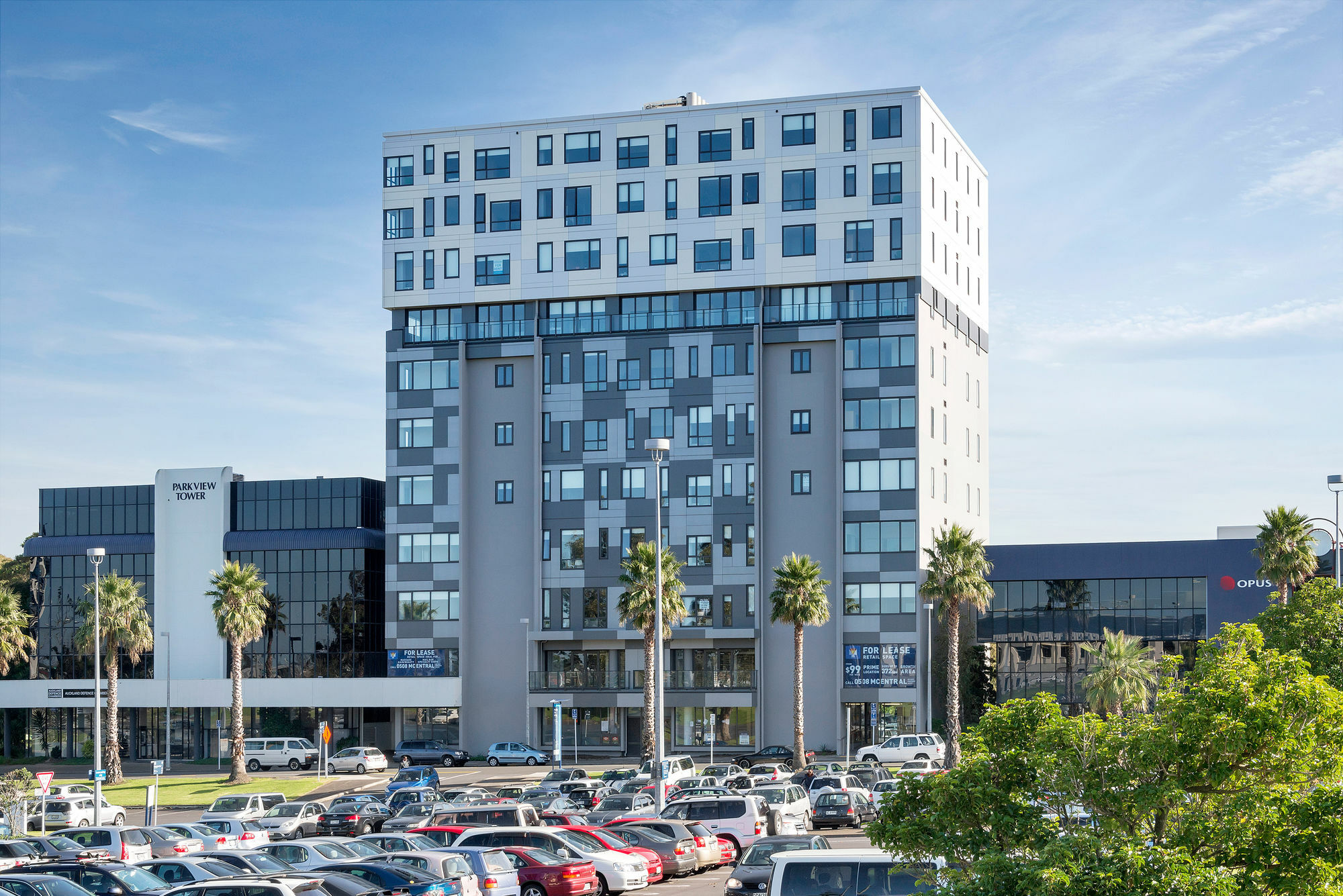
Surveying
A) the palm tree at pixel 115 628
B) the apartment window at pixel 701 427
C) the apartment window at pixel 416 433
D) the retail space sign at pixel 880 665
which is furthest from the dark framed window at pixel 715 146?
the palm tree at pixel 115 628

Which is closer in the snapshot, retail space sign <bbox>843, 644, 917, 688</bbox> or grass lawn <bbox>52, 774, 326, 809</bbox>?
grass lawn <bbox>52, 774, 326, 809</bbox>

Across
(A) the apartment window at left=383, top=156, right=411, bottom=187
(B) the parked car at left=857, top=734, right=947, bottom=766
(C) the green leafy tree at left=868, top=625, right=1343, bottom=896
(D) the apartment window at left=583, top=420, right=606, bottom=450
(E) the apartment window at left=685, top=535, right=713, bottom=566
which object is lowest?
(B) the parked car at left=857, top=734, right=947, bottom=766

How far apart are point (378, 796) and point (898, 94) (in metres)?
53.9

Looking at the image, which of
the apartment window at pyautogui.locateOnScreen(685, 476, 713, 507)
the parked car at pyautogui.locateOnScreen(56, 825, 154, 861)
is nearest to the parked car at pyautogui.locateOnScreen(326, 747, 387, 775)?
the apartment window at pyautogui.locateOnScreen(685, 476, 713, 507)

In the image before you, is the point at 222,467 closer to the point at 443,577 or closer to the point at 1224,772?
the point at 443,577

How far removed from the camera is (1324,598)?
34906mm

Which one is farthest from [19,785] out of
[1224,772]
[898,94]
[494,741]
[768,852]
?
[898,94]

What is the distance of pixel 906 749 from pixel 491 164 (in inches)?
1823

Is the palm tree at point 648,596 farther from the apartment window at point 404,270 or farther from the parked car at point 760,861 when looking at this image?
the parked car at point 760,861

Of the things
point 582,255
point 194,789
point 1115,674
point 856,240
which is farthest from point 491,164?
point 1115,674

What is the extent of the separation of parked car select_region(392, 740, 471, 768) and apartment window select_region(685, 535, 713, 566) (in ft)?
60.0

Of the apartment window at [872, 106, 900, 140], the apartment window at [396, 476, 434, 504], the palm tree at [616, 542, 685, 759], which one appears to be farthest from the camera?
the apartment window at [396, 476, 434, 504]

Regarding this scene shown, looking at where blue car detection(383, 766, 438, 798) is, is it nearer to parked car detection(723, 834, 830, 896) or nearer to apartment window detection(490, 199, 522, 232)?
parked car detection(723, 834, 830, 896)

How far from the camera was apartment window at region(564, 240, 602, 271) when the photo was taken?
89125 mm
